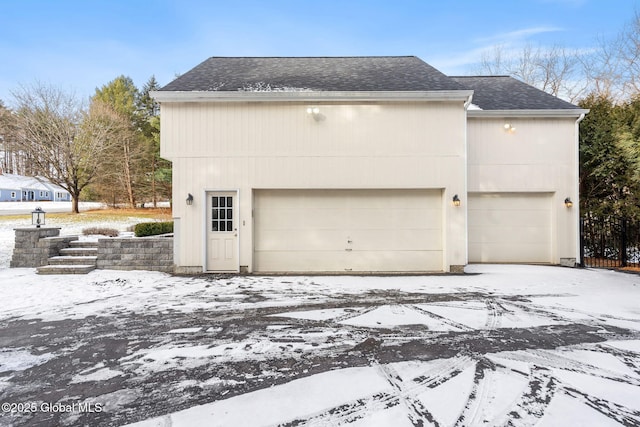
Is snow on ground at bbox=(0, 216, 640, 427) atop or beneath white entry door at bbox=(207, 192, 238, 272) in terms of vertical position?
beneath

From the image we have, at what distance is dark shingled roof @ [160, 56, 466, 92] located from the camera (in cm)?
719

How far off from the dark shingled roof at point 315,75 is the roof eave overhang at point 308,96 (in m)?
0.22

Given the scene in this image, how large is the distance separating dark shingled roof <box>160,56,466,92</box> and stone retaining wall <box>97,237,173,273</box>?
11.9 feet

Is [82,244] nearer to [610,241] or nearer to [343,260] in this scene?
[343,260]

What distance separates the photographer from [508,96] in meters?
8.70

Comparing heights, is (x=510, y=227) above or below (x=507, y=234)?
above

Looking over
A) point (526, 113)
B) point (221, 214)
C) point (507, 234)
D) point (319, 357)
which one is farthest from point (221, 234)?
point (526, 113)

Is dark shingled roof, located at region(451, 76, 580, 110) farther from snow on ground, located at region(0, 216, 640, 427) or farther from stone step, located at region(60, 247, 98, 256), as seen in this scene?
stone step, located at region(60, 247, 98, 256)

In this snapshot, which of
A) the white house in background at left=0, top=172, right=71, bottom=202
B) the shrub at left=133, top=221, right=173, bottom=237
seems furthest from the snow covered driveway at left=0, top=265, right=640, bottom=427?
the white house in background at left=0, top=172, right=71, bottom=202

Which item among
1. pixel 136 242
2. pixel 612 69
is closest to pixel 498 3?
pixel 612 69

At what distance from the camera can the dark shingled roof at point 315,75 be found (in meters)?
7.19

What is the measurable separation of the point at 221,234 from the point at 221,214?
0.47 m

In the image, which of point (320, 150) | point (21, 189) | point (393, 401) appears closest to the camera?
point (393, 401)

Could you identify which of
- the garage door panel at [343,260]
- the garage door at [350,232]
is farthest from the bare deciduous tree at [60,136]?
the garage door panel at [343,260]
